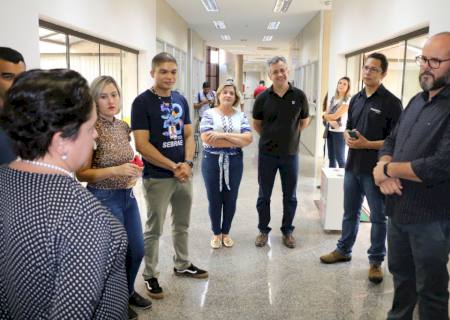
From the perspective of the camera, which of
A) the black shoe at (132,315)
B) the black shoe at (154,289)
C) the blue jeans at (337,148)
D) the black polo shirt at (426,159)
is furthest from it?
the blue jeans at (337,148)

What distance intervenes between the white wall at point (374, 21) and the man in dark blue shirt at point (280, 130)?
48.2 inches

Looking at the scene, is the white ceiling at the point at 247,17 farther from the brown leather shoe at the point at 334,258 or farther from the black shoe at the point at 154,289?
the black shoe at the point at 154,289

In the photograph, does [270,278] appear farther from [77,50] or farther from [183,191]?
[77,50]

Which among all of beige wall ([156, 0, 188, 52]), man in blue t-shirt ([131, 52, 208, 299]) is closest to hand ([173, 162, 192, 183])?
man in blue t-shirt ([131, 52, 208, 299])

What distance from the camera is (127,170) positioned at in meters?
2.08

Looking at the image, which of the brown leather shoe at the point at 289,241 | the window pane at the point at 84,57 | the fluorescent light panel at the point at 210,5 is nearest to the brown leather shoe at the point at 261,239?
the brown leather shoe at the point at 289,241

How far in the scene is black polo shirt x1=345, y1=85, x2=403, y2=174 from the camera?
2.81 metres

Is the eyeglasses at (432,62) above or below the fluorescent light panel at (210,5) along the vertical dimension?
below

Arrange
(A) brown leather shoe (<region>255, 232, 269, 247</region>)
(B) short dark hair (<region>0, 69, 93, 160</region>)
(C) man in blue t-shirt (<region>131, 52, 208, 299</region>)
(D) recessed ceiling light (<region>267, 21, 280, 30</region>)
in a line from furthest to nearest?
1. (D) recessed ceiling light (<region>267, 21, 280, 30</region>)
2. (A) brown leather shoe (<region>255, 232, 269, 247</region>)
3. (C) man in blue t-shirt (<region>131, 52, 208, 299</region>)
4. (B) short dark hair (<region>0, 69, 93, 160</region>)

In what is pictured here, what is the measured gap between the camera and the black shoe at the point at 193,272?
2.98 meters

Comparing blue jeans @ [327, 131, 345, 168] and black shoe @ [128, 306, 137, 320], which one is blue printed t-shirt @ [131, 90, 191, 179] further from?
blue jeans @ [327, 131, 345, 168]

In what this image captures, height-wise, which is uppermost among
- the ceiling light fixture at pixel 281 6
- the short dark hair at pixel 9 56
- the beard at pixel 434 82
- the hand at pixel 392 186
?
→ the ceiling light fixture at pixel 281 6

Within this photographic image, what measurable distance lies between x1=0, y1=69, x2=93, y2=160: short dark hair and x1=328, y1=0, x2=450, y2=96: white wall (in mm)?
2884

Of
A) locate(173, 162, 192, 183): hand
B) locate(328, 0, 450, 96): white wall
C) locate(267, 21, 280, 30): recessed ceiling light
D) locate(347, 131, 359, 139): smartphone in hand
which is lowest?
locate(173, 162, 192, 183): hand
